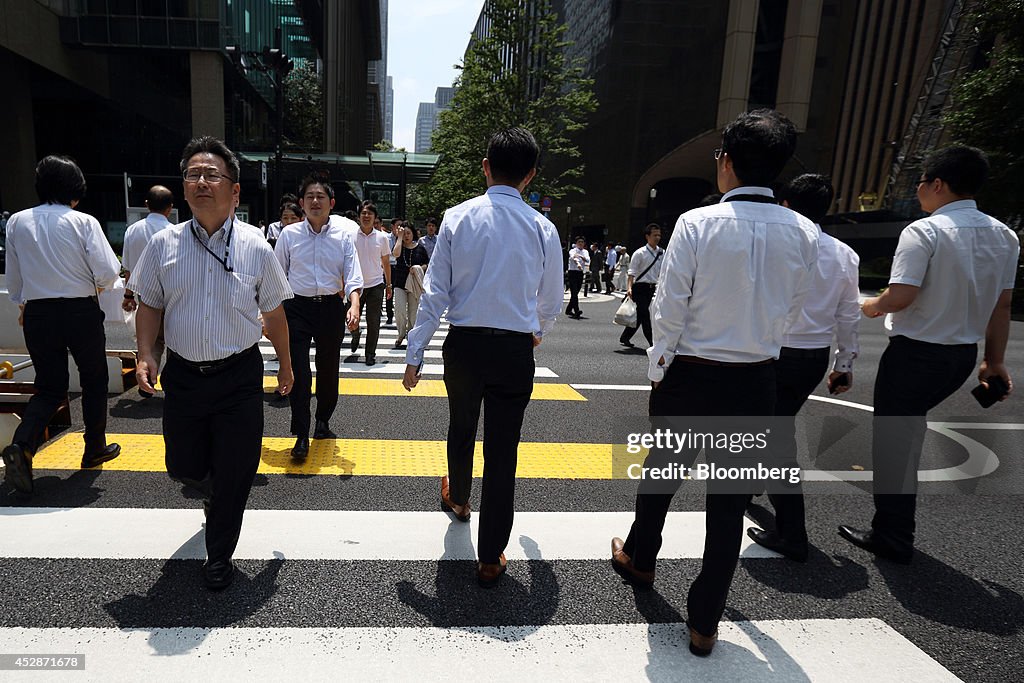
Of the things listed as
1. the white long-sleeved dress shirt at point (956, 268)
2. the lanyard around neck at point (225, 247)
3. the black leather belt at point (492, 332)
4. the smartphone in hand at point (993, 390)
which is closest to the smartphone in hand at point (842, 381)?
the white long-sleeved dress shirt at point (956, 268)

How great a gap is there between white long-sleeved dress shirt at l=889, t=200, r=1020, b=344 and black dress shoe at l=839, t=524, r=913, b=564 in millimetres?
1156

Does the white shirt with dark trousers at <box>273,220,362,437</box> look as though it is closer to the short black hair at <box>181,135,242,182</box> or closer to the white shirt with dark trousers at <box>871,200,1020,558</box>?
the short black hair at <box>181,135,242,182</box>

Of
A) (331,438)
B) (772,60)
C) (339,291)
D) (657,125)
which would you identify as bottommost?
(331,438)

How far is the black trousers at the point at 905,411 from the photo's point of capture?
10.5 feet

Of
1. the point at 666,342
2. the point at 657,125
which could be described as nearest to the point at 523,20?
the point at 657,125

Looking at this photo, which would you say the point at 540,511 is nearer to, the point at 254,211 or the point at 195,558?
the point at 195,558

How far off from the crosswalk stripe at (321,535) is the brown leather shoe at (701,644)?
809 mm

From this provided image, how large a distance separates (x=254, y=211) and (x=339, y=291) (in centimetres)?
3789

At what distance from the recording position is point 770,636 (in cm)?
259

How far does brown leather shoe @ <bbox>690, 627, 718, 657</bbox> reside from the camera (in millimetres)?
2418

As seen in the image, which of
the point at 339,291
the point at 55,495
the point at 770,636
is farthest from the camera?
the point at 339,291

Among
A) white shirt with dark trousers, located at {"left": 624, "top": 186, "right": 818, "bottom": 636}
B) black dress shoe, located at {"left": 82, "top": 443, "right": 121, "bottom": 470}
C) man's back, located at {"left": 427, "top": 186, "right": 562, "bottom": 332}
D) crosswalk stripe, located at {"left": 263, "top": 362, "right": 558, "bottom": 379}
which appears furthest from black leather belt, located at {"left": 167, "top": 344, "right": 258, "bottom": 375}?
crosswalk stripe, located at {"left": 263, "top": 362, "right": 558, "bottom": 379}

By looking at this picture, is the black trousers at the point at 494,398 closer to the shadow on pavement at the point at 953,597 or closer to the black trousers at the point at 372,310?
the shadow on pavement at the point at 953,597

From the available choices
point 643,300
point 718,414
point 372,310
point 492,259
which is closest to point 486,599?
point 718,414
